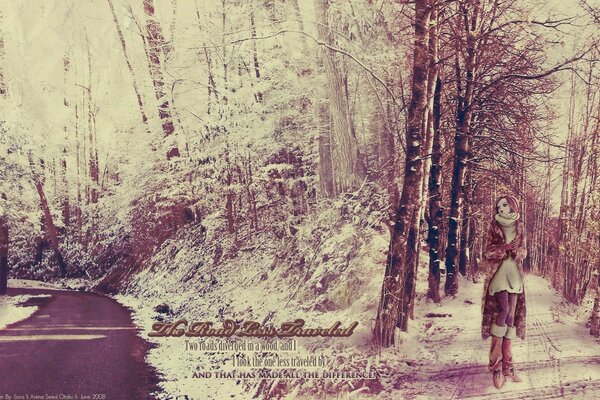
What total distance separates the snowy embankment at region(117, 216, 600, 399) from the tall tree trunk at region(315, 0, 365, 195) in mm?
1196

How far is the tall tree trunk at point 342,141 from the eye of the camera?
389 inches

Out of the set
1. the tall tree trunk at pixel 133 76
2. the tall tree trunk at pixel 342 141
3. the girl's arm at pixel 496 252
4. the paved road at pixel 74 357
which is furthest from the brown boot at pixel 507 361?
the tall tree trunk at pixel 133 76

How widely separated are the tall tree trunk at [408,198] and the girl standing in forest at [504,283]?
144 centimetres

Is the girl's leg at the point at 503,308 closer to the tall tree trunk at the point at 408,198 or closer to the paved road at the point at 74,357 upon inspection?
the tall tree trunk at the point at 408,198

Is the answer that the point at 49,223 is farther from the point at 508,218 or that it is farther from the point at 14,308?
the point at 508,218

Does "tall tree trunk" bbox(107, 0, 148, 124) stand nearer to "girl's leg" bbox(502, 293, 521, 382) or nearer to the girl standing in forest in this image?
the girl standing in forest

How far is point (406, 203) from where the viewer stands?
21.9 ft

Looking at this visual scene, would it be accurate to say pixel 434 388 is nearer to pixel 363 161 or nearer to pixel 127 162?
pixel 363 161

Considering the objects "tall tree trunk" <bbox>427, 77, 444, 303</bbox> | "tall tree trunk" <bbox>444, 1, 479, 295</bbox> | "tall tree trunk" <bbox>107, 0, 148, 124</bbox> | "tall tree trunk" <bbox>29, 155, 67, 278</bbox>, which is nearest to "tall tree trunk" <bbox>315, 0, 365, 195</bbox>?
"tall tree trunk" <bbox>427, 77, 444, 303</bbox>

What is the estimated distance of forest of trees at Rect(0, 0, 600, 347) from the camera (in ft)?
25.9

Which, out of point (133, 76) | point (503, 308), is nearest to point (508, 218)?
Result: point (503, 308)

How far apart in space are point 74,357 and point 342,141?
7262mm

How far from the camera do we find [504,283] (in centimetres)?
537

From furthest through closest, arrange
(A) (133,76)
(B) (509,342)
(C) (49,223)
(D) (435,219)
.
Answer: (C) (49,223), (A) (133,76), (D) (435,219), (B) (509,342)
